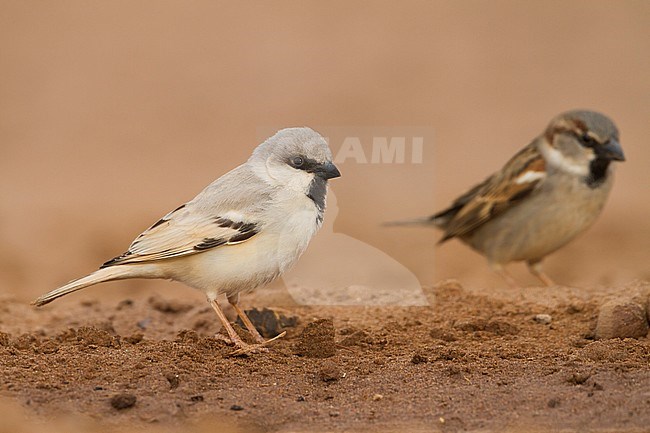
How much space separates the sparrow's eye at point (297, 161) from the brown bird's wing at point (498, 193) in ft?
11.1

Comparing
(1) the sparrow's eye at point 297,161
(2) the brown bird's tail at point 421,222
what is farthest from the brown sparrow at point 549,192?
(1) the sparrow's eye at point 297,161

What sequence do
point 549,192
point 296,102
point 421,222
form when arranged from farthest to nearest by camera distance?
point 296,102 < point 421,222 < point 549,192

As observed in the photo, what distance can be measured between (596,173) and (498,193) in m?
0.92

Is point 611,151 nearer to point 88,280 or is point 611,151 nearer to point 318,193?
point 318,193

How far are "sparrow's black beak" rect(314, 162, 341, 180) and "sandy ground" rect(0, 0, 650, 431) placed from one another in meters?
1.07

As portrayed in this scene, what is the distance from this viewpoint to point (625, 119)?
1747 centimetres

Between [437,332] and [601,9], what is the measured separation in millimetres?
16359

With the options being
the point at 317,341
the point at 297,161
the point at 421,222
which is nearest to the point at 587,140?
the point at 421,222

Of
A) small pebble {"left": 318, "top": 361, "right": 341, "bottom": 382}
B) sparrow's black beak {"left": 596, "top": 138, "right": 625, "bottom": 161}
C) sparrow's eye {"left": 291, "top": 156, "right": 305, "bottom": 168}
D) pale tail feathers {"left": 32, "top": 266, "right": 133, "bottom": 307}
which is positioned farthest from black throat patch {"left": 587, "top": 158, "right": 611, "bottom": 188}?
pale tail feathers {"left": 32, "top": 266, "right": 133, "bottom": 307}

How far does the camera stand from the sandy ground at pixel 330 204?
19.0 feet

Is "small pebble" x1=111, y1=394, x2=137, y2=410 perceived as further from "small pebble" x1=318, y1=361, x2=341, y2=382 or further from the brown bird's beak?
the brown bird's beak

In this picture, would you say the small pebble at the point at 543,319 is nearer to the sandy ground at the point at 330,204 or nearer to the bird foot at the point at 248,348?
the sandy ground at the point at 330,204

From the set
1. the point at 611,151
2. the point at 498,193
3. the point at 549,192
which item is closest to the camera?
the point at 611,151

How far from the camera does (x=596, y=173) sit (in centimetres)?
952
